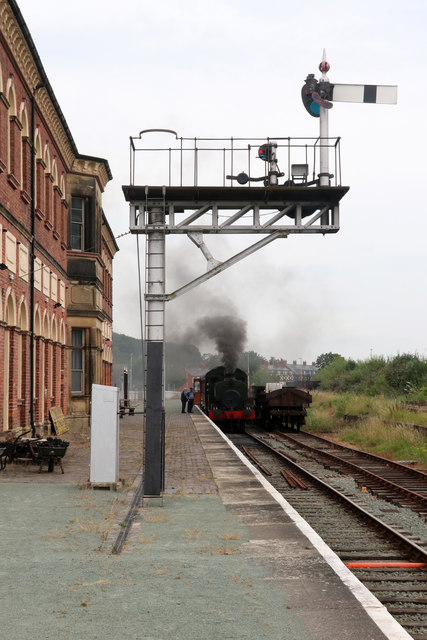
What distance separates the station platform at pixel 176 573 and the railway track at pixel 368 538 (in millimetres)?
503

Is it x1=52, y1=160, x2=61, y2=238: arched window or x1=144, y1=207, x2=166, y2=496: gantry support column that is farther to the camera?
x1=52, y1=160, x2=61, y2=238: arched window

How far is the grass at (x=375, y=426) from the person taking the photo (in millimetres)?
19328

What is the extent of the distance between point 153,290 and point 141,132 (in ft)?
7.49

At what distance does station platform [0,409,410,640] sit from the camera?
486 centimetres

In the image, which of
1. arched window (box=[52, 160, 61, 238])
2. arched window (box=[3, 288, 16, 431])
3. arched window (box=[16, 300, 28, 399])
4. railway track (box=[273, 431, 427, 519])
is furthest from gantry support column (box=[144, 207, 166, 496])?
arched window (box=[52, 160, 61, 238])

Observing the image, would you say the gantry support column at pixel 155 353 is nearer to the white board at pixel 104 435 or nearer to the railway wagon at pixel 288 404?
the white board at pixel 104 435

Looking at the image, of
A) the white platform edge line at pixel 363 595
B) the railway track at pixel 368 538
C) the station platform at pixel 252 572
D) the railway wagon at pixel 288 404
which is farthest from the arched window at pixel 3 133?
the railway wagon at pixel 288 404

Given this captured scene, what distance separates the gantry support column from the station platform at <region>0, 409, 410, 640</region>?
43 centimetres

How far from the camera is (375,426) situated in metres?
23.5

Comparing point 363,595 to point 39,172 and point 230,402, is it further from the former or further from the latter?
point 230,402

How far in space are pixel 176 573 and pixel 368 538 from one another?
3.67 meters

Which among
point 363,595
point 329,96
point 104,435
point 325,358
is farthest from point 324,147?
point 325,358

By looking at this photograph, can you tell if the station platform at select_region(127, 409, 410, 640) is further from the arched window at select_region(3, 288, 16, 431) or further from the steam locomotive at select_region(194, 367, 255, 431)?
the steam locomotive at select_region(194, 367, 255, 431)

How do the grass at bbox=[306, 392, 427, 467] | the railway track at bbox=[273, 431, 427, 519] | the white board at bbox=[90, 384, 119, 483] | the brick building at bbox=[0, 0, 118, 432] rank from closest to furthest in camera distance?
the white board at bbox=[90, 384, 119, 483]
the railway track at bbox=[273, 431, 427, 519]
the brick building at bbox=[0, 0, 118, 432]
the grass at bbox=[306, 392, 427, 467]
